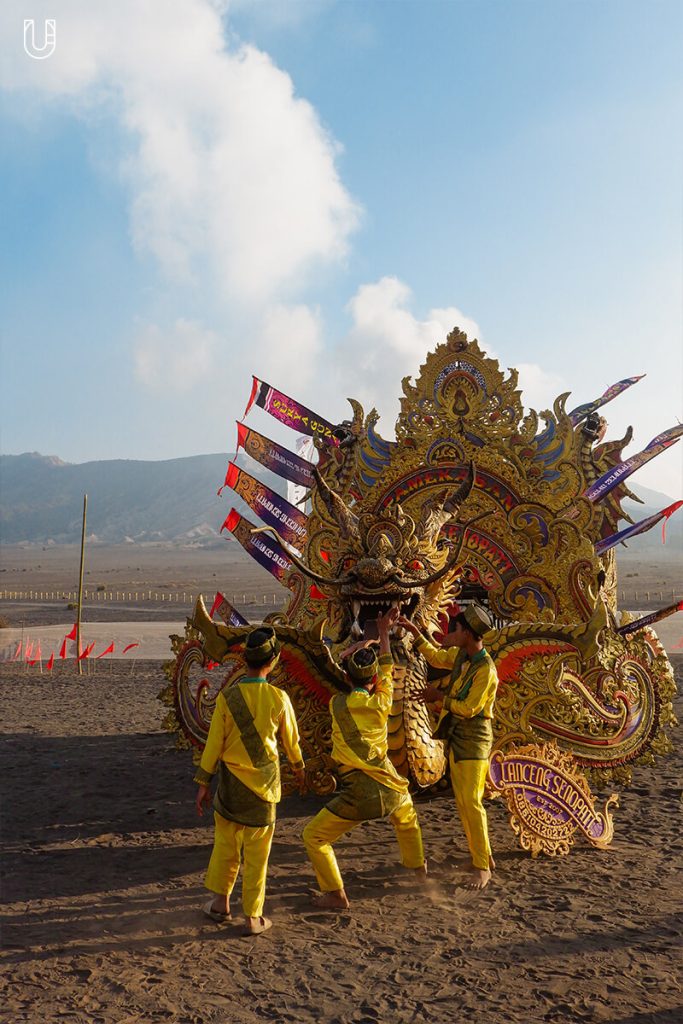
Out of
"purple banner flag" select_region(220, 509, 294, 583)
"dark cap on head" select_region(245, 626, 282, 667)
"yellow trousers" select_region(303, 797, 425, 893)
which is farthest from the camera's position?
"purple banner flag" select_region(220, 509, 294, 583)

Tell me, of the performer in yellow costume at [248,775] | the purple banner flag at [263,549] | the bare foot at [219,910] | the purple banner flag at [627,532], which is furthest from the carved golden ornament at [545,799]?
the purple banner flag at [263,549]

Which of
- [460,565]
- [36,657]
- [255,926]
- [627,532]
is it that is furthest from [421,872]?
[36,657]

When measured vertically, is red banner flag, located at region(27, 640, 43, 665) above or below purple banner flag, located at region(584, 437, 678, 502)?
below

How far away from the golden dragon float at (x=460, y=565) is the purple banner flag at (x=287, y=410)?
1.2 inches

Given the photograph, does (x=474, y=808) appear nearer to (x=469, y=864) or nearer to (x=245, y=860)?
(x=469, y=864)

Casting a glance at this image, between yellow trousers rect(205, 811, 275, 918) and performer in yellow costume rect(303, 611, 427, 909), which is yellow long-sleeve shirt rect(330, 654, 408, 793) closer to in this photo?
performer in yellow costume rect(303, 611, 427, 909)

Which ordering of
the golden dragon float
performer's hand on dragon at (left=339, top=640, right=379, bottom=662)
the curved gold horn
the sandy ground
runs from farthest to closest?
the curved gold horn
the golden dragon float
performer's hand on dragon at (left=339, top=640, right=379, bottom=662)
the sandy ground

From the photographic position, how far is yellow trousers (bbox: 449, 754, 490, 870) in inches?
207

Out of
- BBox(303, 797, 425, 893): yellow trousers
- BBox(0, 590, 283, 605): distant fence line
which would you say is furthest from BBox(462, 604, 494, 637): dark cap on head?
BBox(0, 590, 283, 605): distant fence line

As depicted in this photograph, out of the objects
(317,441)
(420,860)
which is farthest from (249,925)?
(317,441)

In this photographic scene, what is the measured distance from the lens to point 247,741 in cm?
452

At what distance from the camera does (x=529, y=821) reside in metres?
5.68

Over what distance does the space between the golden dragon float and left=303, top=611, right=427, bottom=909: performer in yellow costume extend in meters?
0.59

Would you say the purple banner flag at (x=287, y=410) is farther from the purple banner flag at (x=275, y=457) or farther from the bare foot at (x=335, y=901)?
the bare foot at (x=335, y=901)
